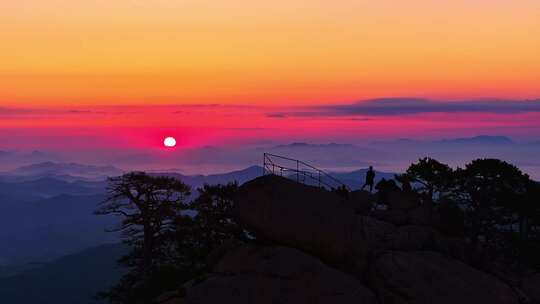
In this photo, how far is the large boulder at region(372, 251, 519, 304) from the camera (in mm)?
31156

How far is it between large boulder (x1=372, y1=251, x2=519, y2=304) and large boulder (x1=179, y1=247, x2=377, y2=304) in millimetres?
1431

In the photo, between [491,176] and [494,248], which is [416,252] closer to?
[494,248]

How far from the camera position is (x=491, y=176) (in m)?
49.7

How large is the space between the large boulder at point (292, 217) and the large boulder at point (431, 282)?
8.80 feet

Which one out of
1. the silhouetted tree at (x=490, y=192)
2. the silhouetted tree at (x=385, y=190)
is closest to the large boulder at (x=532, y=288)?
the silhouetted tree at (x=490, y=192)

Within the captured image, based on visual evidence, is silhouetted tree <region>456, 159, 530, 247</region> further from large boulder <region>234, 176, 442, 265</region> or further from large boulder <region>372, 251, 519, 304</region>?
large boulder <region>234, 176, 442, 265</region>

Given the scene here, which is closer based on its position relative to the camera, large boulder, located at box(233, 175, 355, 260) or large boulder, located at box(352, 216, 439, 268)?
large boulder, located at box(233, 175, 355, 260)

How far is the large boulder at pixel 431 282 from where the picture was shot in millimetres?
31156

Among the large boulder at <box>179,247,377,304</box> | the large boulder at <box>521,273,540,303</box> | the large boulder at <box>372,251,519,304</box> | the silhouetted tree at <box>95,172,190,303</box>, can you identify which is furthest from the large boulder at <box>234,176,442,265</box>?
the silhouetted tree at <box>95,172,190,303</box>

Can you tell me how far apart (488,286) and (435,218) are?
1067cm

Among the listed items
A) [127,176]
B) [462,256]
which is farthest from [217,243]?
[462,256]

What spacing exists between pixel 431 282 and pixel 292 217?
29.4ft

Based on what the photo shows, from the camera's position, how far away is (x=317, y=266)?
1225 inches

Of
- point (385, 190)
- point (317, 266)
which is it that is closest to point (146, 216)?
point (385, 190)
